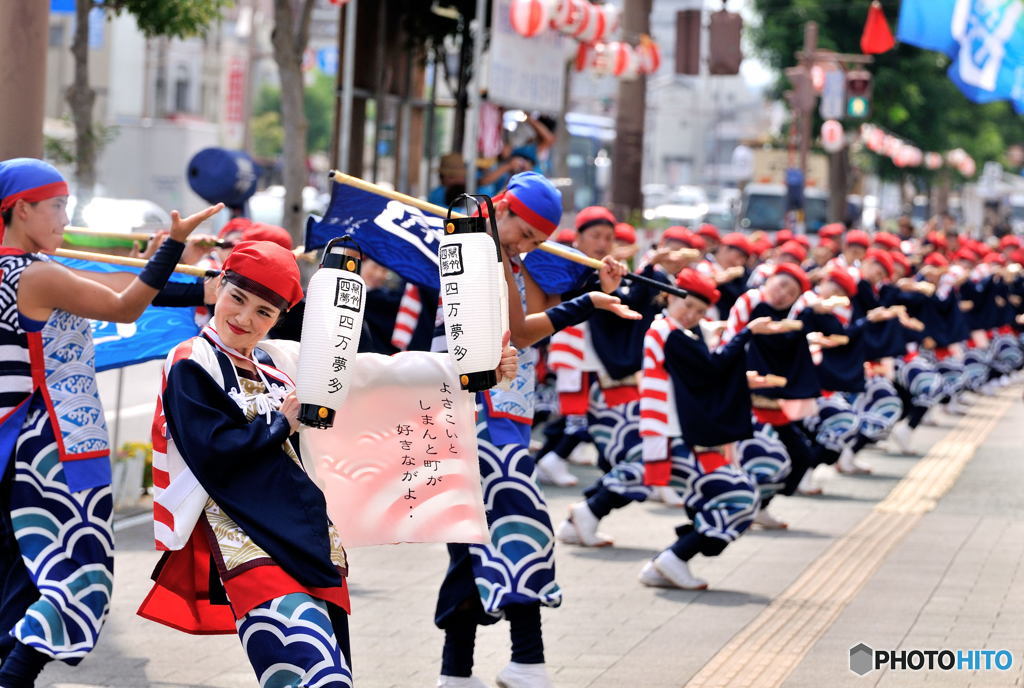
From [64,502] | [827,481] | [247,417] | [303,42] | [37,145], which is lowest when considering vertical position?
[827,481]

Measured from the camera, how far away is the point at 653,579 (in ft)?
29.2

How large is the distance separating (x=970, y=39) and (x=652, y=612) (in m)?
11.7

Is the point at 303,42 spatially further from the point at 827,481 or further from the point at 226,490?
the point at 226,490

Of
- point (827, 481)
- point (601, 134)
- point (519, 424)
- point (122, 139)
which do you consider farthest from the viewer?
point (601, 134)

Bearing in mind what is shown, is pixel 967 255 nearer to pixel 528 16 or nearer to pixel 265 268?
pixel 528 16

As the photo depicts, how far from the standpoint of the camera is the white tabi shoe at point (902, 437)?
1562 cm

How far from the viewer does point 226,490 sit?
4.69m

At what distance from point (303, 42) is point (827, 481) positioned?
6122mm

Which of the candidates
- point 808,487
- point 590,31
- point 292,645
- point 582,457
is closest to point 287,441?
point 292,645

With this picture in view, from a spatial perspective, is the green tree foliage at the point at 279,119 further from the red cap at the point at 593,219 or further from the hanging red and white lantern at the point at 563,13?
the red cap at the point at 593,219

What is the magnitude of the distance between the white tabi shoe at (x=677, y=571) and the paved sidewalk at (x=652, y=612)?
0.09 meters

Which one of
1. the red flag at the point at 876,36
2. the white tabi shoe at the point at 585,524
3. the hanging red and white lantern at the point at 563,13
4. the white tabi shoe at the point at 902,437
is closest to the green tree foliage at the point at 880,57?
the red flag at the point at 876,36

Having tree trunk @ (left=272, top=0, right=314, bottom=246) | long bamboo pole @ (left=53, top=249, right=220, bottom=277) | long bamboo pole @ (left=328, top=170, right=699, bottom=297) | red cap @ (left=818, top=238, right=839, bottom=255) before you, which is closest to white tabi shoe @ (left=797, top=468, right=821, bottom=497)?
red cap @ (left=818, top=238, right=839, bottom=255)

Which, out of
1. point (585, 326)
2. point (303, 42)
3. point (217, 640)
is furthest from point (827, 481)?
point (217, 640)
